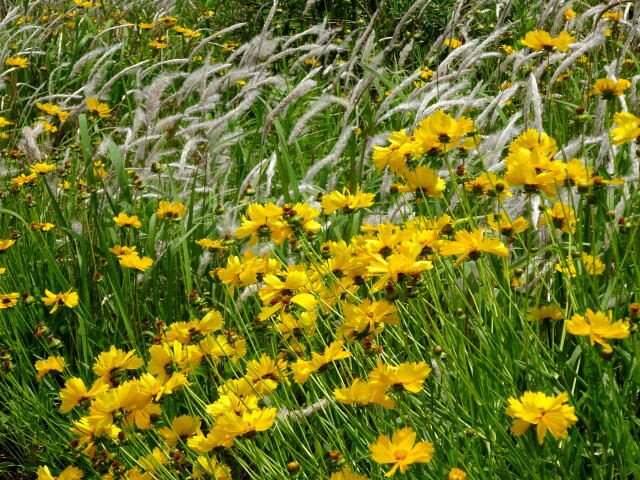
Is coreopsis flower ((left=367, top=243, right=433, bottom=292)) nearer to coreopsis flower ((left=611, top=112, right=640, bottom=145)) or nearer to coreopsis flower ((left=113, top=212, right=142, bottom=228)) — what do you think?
coreopsis flower ((left=611, top=112, right=640, bottom=145))

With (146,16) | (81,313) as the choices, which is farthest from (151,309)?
(146,16)

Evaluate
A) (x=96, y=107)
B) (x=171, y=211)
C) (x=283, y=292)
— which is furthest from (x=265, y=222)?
(x=96, y=107)

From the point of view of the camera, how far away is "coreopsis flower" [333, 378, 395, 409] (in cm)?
106

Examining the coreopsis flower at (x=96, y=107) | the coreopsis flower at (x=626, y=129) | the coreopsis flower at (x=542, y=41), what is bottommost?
the coreopsis flower at (x=96, y=107)

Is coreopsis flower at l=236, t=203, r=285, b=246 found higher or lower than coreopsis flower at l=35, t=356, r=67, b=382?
higher

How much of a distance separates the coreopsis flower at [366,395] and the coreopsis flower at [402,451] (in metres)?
0.05

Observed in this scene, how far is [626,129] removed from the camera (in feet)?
3.66

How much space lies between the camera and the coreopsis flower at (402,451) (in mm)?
971

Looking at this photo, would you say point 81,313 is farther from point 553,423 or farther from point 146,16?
point 146,16

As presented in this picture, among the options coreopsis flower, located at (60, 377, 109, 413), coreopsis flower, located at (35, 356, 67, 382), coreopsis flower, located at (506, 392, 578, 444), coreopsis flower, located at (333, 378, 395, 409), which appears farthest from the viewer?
coreopsis flower, located at (35, 356, 67, 382)

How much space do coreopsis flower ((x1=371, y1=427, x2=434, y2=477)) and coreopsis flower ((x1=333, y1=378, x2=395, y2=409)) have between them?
55 millimetres

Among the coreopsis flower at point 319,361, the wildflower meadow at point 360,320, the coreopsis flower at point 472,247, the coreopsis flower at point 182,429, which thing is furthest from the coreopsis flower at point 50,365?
the coreopsis flower at point 472,247

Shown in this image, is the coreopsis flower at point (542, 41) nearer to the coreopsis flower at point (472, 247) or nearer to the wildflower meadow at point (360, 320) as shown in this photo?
the wildflower meadow at point (360, 320)

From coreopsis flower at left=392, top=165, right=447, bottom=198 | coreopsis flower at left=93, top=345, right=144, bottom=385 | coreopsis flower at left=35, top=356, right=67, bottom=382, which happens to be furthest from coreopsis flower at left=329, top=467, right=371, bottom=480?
coreopsis flower at left=35, top=356, right=67, bottom=382
